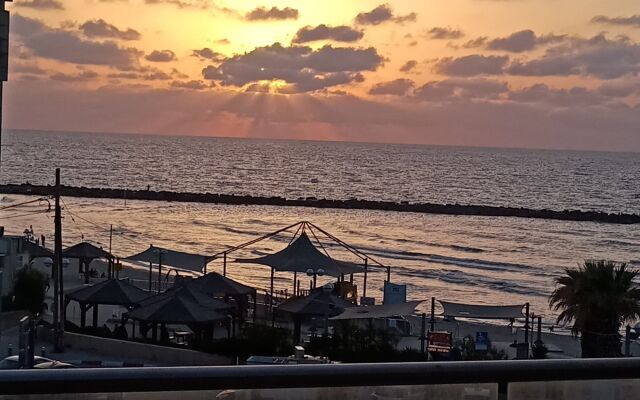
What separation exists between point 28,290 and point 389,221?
42045 millimetres

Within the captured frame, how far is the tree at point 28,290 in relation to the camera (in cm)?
1911

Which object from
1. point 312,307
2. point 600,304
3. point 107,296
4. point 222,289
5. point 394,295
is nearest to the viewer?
point 600,304

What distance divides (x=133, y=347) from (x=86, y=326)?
415 centimetres

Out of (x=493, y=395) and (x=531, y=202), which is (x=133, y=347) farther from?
(x=531, y=202)

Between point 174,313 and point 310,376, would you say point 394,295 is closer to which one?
point 174,313

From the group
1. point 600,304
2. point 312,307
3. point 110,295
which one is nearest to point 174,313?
point 110,295

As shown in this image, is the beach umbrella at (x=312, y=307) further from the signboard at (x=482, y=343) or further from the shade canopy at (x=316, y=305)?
the signboard at (x=482, y=343)

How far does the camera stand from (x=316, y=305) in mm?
18125

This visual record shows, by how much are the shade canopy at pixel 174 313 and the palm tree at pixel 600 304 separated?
6516 millimetres

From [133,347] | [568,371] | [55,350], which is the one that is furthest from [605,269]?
[568,371]

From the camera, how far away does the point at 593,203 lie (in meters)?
81.8

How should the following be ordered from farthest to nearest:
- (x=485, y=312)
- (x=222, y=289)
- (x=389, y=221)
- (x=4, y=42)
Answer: (x=389, y=221), (x=222, y=289), (x=485, y=312), (x=4, y=42)

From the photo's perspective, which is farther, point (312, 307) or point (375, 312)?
point (312, 307)

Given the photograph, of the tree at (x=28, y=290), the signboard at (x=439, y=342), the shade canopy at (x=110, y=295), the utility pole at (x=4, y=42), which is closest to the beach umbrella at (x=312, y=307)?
the signboard at (x=439, y=342)
